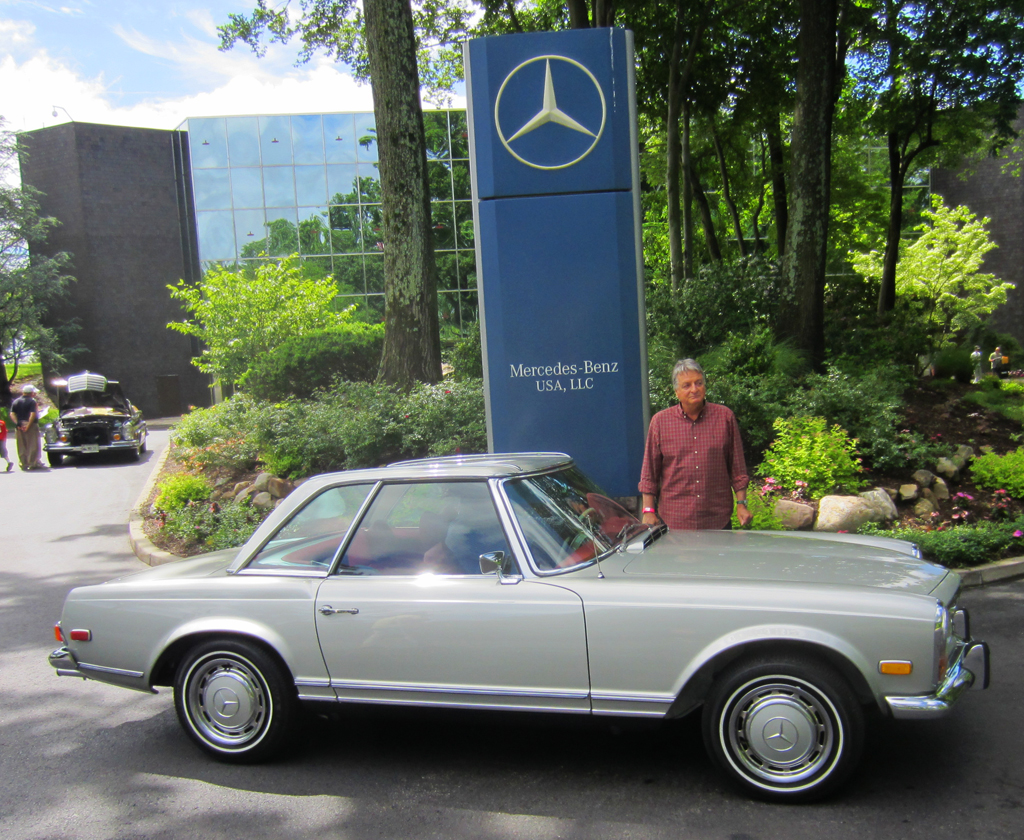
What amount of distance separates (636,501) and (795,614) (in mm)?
4067

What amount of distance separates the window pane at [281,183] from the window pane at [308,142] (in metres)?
0.75

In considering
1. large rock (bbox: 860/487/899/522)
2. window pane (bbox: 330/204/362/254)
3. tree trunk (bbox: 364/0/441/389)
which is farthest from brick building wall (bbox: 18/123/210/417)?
large rock (bbox: 860/487/899/522)

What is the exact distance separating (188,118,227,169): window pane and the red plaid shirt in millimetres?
36951

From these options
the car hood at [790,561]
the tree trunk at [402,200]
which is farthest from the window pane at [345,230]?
the car hood at [790,561]

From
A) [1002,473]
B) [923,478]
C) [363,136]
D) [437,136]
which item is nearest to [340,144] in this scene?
[363,136]

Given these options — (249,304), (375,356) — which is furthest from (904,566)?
(249,304)

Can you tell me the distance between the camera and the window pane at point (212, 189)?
123 feet

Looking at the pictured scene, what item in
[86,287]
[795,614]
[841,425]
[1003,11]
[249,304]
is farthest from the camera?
[86,287]

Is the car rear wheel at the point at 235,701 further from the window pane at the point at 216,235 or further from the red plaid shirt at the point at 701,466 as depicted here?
the window pane at the point at 216,235

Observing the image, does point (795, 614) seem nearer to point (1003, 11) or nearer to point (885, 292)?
point (1003, 11)

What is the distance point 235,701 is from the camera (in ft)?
13.5

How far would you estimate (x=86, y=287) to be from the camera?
1513 inches

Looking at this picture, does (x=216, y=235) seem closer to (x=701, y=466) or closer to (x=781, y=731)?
(x=701, y=466)

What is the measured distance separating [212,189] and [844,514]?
3597 cm
